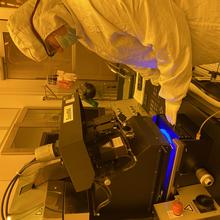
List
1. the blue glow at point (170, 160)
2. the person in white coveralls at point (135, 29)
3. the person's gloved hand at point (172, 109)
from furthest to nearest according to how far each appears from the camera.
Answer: the blue glow at point (170, 160) < the person's gloved hand at point (172, 109) < the person in white coveralls at point (135, 29)

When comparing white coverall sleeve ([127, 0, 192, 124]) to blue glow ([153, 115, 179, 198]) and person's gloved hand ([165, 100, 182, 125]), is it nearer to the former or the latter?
person's gloved hand ([165, 100, 182, 125])

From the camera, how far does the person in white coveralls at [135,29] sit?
0.57m

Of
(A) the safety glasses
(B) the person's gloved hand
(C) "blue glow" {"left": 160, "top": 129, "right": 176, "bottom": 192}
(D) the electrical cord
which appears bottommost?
(D) the electrical cord

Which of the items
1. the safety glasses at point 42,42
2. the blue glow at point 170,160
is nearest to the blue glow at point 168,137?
the blue glow at point 170,160

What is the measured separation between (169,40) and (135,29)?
0.08 m

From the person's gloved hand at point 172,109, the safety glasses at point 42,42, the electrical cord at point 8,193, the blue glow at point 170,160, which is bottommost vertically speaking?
the electrical cord at point 8,193

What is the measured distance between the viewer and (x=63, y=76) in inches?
78.7

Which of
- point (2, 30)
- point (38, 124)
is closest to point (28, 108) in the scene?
point (38, 124)

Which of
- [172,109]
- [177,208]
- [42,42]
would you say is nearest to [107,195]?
[177,208]

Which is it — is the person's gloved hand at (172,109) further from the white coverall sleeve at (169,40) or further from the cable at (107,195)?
the cable at (107,195)

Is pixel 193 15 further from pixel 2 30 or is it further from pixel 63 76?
pixel 2 30

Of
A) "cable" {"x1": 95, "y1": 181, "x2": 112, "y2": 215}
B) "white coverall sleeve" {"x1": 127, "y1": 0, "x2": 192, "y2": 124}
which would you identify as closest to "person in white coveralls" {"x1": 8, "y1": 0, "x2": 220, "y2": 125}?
"white coverall sleeve" {"x1": 127, "y1": 0, "x2": 192, "y2": 124}

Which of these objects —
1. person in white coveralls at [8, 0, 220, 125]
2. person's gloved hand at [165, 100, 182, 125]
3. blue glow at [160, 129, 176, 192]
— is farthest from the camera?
blue glow at [160, 129, 176, 192]

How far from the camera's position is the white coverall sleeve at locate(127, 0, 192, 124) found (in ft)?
1.89
